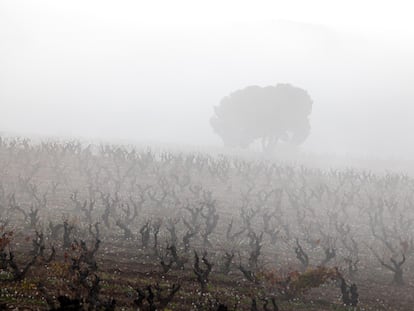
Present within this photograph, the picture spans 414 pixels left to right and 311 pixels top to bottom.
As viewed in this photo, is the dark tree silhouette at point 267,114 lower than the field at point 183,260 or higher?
higher

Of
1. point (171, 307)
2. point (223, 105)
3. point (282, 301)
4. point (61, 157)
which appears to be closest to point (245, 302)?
point (282, 301)

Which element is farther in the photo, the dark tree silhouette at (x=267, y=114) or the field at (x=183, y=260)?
the dark tree silhouette at (x=267, y=114)

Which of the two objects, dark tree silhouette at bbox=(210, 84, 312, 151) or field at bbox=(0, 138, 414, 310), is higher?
dark tree silhouette at bbox=(210, 84, 312, 151)

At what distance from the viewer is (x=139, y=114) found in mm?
190000

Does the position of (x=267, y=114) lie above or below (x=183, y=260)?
above

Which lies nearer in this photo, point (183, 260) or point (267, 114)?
point (183, 260)

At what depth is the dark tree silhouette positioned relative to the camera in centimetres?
10469

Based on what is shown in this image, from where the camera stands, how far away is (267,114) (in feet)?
342

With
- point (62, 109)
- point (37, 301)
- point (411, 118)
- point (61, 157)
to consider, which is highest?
point (411, 118)

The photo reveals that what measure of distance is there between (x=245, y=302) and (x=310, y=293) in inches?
174

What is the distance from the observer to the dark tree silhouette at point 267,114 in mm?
104688

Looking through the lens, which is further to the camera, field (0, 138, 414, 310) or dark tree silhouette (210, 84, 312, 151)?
dark tree silhouette (210, 84, 312, 151)

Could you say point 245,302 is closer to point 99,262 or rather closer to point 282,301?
point 282,301

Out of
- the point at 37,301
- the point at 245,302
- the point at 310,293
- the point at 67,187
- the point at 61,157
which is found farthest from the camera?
the point at 61,157
